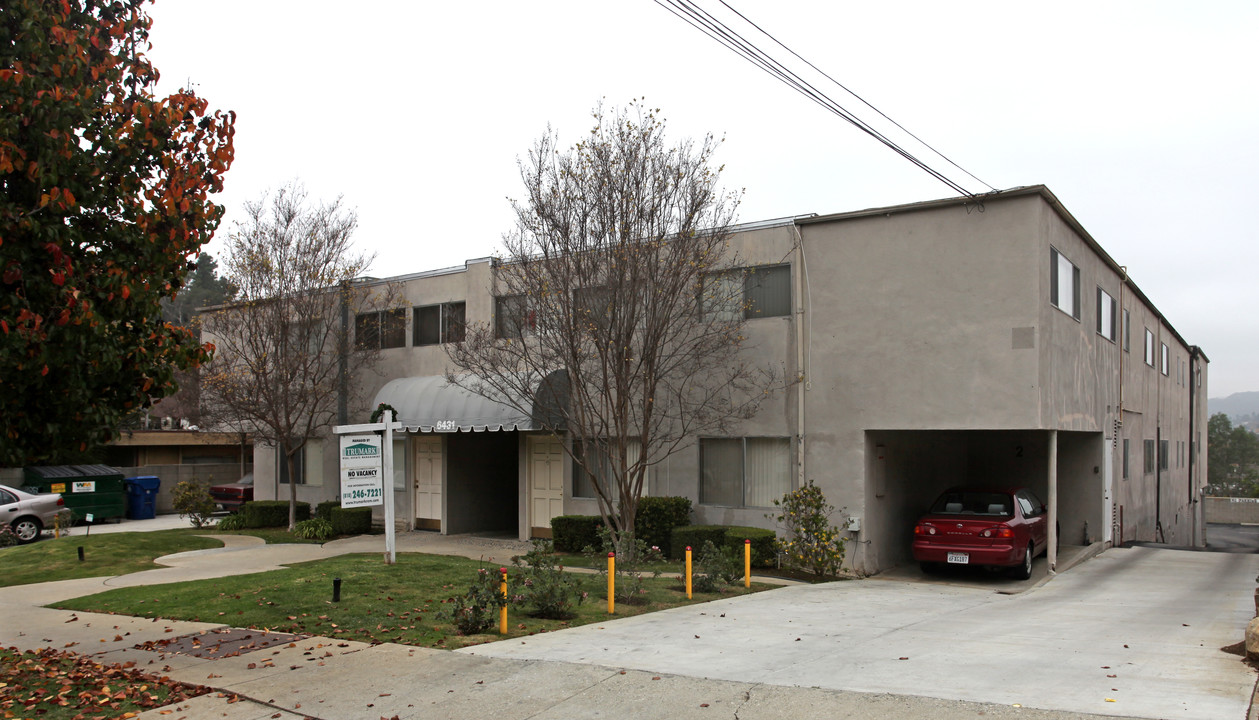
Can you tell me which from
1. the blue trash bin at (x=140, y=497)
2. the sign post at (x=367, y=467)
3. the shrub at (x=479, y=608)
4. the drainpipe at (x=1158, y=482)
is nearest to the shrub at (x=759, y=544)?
the sign post at (x=367, y=467)

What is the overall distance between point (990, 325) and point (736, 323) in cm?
437

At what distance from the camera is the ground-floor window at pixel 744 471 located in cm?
1727

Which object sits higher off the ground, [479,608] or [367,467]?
[367,467]

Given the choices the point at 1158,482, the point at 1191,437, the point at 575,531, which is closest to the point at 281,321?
the point at 575,531

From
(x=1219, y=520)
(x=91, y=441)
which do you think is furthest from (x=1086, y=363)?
(x=1219, y=520)

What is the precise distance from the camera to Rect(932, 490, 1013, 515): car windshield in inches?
619

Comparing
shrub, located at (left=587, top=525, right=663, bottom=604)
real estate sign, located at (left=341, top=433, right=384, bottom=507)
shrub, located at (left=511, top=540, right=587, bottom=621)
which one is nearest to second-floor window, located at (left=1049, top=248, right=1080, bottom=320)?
shrub, located at (left=587, top=525, right=663, bottom=604)

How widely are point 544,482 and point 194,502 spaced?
42.6 feet

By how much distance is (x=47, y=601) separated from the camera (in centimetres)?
1305

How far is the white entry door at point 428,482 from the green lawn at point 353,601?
6.95 m

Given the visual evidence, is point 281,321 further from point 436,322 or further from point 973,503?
point 973,503

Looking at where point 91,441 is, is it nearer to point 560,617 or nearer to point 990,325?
point 560,617

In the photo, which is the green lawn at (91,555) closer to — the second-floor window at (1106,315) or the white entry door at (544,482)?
the white entry door at (544,482)

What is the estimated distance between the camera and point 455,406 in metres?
19.5
